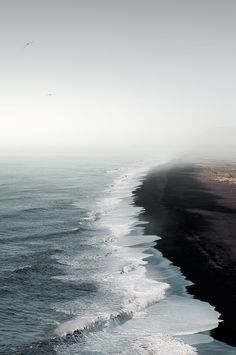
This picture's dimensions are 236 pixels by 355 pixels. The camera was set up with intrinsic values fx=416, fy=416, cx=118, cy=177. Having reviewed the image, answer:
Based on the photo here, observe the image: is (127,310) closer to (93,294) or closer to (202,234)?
(93,294)

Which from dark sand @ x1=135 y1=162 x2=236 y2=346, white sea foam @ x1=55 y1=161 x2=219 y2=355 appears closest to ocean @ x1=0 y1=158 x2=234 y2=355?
white sea foam @ x1=55 y1=161 x2=219 y2=355

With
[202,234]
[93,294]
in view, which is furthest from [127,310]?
[202,234]

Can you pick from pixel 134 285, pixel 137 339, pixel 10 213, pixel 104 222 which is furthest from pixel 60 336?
pixel 10 213

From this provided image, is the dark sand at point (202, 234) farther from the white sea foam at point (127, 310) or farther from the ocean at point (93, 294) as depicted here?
the white sea foam at point (127, 310)

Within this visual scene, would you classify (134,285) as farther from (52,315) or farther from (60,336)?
(60,336)

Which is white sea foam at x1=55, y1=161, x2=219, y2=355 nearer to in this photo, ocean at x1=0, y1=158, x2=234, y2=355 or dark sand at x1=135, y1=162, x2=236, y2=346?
ocean at x1=0, y1=158, x2=234, y2=355

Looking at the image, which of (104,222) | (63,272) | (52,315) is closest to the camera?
(52,315)
